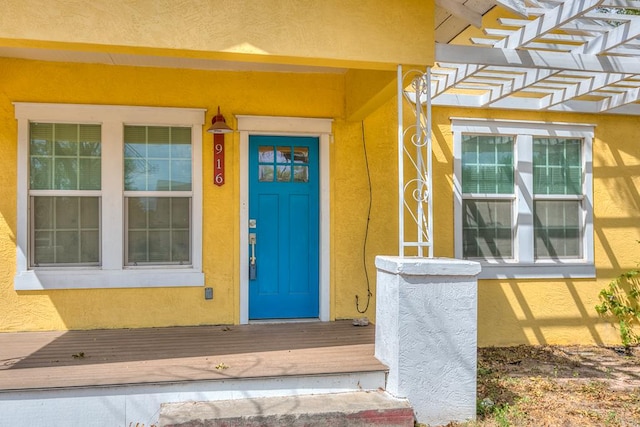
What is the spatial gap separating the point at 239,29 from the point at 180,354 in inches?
114

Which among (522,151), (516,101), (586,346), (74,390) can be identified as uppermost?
(516,101)

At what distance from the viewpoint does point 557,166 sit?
7160 mm

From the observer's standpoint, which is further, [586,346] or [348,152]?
[586,346]

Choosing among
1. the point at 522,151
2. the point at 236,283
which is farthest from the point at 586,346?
the point at 236,283

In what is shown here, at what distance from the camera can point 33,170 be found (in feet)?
19.3

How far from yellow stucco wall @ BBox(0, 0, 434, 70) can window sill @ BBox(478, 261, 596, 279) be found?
320 cm

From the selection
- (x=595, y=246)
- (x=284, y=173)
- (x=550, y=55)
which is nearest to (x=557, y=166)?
(x=595, y=246)

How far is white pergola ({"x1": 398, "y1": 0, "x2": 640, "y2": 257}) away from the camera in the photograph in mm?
4449

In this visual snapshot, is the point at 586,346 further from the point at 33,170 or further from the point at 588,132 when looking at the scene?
the point at 33,170

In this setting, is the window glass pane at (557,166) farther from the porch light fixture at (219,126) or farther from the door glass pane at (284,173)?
the porch light fixture at (219,126)

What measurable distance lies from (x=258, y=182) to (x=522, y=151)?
348 cm

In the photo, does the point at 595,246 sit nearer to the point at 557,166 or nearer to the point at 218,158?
the point at 557,166

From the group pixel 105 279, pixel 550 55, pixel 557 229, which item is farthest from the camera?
pixel 557 229

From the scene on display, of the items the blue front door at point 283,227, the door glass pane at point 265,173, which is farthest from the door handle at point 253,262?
the door glass pane at point 265,173
